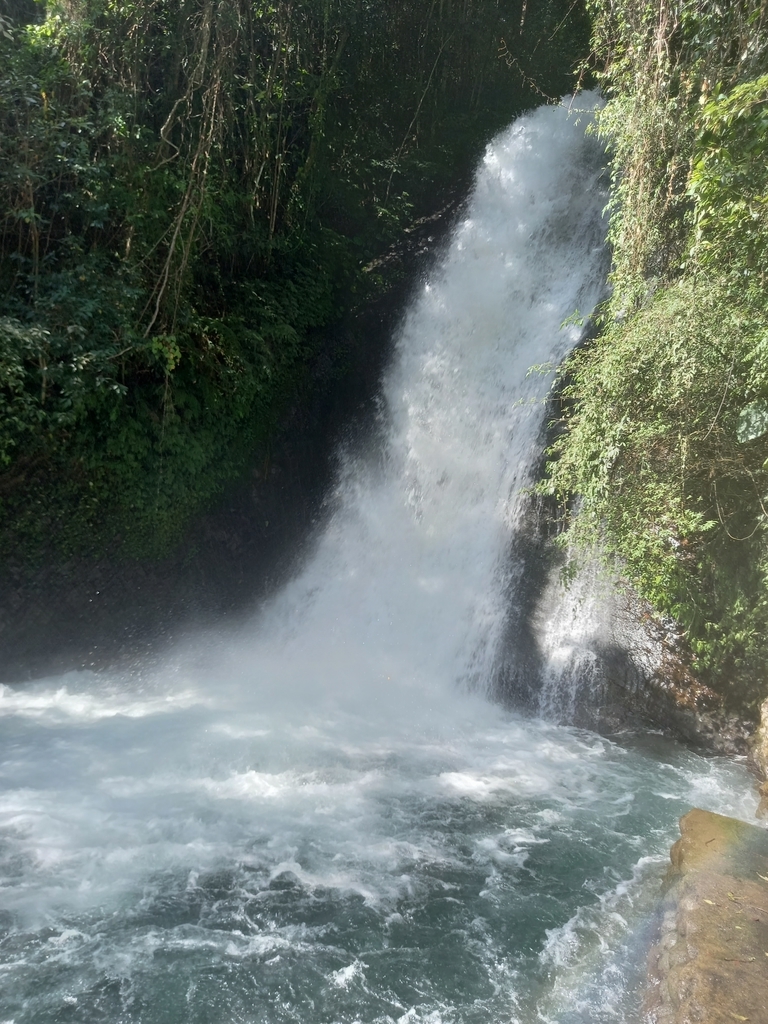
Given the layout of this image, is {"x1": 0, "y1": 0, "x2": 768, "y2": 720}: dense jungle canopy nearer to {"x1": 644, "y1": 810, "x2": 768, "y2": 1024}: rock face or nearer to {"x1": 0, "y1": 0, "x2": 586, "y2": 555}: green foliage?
{"x1": 0, "y1": 0, "x2": 586, "y2": 555}: green foliage

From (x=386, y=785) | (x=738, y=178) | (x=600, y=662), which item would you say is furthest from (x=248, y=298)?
(x=386, y=785)

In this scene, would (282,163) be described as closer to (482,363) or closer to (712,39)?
(482,363)

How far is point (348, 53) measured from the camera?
13.4m

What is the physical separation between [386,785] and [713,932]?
3051mm

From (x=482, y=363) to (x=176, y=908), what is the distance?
331 inches

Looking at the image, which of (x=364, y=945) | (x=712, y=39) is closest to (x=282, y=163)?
(x=712, y=39)

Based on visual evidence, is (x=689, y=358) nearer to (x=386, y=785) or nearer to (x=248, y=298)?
(x=386, y=785)

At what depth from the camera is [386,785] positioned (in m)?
6.81

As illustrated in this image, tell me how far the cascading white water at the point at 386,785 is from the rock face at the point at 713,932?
269mm

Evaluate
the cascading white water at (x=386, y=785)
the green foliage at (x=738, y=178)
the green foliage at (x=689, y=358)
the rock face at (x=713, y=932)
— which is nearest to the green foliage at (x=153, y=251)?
the cascading white water at (x=386, y=785)

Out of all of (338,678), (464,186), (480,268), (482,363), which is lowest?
(338,678)


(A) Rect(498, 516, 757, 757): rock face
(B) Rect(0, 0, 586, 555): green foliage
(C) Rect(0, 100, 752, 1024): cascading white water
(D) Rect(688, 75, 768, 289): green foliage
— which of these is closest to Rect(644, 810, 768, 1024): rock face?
(C) Rect(0, 100, 752, 1024): cascading white water

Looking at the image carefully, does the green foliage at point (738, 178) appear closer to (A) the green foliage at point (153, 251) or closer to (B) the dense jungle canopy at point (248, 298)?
(B) the dense jungle canopy at point (248, 298)

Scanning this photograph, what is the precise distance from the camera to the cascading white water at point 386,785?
4.62 m
